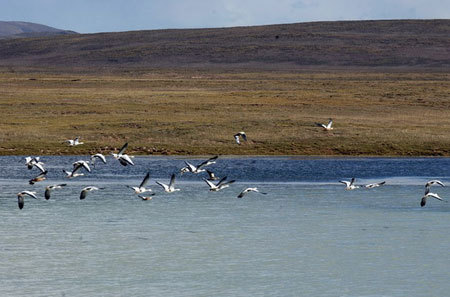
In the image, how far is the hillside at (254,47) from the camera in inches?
5162

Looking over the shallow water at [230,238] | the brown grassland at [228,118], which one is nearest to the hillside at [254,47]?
the brown grassland at [228,118]

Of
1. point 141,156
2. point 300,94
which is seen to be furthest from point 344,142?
point 300,94

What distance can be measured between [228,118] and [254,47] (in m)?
87.0

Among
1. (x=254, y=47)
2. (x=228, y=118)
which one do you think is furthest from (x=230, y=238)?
(x=254, y=47)

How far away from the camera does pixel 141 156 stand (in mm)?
45719

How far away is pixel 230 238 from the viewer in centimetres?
2564

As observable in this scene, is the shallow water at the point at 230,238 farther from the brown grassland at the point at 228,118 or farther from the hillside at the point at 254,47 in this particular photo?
the hillside at the point at 254,47

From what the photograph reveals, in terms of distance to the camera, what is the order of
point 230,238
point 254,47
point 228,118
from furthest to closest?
point 254,47, point 228,118, point 230,238

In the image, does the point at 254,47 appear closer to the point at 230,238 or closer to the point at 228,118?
the point at 228,118

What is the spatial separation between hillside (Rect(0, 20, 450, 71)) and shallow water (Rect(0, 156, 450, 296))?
92694 mm

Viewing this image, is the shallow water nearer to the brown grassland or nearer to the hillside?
the brown grassland

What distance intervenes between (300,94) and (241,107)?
11.5 m

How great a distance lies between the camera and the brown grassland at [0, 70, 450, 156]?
47.2 meters

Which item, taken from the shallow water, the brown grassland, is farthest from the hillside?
the shallow water
